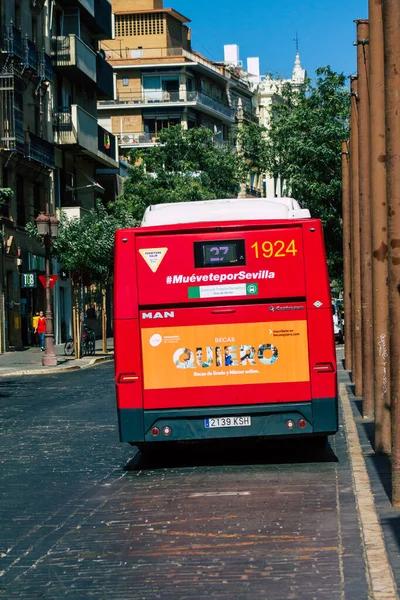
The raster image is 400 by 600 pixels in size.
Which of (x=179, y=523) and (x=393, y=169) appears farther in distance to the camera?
(x=393, y=169)

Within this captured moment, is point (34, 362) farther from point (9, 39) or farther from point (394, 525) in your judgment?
point (394, 525)

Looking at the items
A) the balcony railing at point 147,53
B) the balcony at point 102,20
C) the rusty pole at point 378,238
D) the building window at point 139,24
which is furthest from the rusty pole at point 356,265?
the building window at point 139,24

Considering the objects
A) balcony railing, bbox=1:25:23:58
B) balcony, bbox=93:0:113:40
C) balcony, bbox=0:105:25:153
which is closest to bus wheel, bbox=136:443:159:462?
balcony, bbox=0:105:25:153

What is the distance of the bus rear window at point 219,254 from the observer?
1405 centimetres

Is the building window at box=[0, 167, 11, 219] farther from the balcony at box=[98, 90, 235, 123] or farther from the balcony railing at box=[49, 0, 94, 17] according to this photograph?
the balcony at box=[98, 90, 235, 123]

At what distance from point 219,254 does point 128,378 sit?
168cm

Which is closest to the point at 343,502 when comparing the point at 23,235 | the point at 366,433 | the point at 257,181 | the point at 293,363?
the point at 293,363

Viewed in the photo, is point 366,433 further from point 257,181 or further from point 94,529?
point 257,181

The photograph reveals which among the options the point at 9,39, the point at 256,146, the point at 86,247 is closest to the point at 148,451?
the point at 86,247

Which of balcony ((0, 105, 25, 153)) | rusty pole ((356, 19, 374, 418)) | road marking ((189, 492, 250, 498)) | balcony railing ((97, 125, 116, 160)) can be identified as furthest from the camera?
balcony railing ((97, 125, 116, 160))

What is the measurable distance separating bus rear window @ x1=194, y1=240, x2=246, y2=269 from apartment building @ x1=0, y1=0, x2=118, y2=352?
3801 centimetres

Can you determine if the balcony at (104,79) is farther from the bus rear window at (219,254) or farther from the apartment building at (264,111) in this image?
the bus rear window at (219,254)

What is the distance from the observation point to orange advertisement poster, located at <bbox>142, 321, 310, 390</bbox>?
553 inches

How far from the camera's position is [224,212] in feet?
48.1
